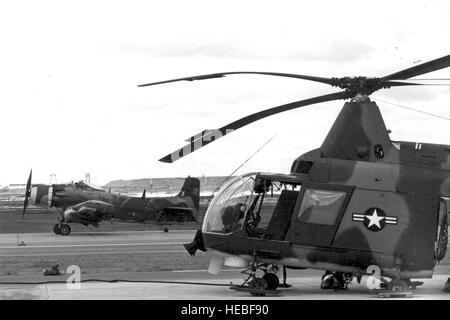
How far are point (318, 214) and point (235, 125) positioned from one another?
2291 millimetres

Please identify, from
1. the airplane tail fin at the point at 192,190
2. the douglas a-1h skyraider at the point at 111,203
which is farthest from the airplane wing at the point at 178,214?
the airplane tail fin at the point at 192,190

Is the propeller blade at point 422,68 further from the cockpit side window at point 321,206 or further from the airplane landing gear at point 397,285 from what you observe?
the airplane landing gear at point 397,285

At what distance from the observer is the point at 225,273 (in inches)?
717

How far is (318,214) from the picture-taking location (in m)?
13.1

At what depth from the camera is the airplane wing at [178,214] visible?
38594 mm

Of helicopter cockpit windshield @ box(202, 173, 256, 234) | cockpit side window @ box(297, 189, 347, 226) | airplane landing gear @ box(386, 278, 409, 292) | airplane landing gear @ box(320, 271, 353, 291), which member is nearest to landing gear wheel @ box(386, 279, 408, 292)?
airplane landing gear @ box(386, 278, 409, 292)

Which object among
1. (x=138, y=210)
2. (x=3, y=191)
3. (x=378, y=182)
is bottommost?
(x=3, y=191)

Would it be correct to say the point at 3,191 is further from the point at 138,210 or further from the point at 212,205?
the point at 212,205

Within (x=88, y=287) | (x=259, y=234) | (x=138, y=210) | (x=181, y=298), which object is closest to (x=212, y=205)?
(x=259, y=234)

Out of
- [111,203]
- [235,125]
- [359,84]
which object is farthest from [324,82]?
[111,203]

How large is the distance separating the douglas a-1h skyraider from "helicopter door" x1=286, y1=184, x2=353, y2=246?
24661mm

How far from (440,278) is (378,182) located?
5278mm

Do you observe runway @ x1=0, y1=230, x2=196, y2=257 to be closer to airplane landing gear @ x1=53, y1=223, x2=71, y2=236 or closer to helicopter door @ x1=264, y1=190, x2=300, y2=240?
airplane landing gear @ x1=53, y1=223, x2=71, y2=236
